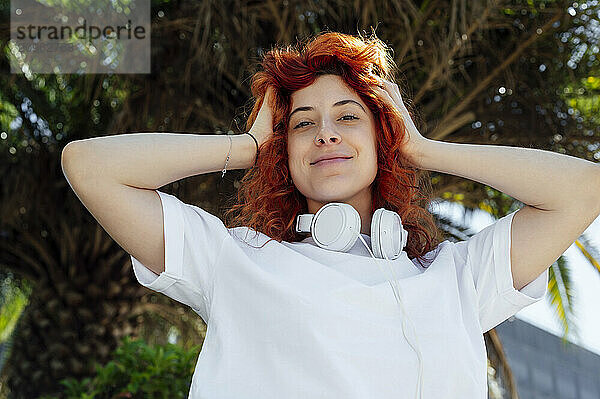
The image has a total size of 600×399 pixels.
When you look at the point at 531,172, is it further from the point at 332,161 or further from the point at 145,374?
the point at 145,374

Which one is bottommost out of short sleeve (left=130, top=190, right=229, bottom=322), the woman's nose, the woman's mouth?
short sleeve (left=130, top=190, right=229, bottom=322)

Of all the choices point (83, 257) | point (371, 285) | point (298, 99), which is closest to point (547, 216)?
point (371, 285)

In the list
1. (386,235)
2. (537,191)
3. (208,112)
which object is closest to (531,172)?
(537,191)

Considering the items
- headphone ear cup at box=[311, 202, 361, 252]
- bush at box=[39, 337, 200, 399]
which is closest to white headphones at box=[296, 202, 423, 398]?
headphone ear cup at box=[311, 202, 361, 252]

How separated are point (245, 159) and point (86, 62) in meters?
3.33

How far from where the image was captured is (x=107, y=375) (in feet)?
11.6

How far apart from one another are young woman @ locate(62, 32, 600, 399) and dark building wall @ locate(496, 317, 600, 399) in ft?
19.4

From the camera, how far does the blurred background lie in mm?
4594

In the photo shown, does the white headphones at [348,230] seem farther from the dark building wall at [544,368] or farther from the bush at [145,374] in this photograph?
the dark building wall at [544,368]

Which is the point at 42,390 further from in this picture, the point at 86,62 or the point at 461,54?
the point at 461,54

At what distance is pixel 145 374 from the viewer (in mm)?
3383

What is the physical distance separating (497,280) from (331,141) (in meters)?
0.51

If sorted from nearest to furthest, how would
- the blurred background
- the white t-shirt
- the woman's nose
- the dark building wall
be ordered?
1. the white t-shirt
2. the woman's nose
3. the blurred background
4. the dark building wall

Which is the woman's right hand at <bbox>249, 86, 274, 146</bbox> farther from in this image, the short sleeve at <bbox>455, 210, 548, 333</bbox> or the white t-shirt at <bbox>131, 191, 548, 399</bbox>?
the short sleeve at <bbox>455, 210, 548, 333</bbox>
